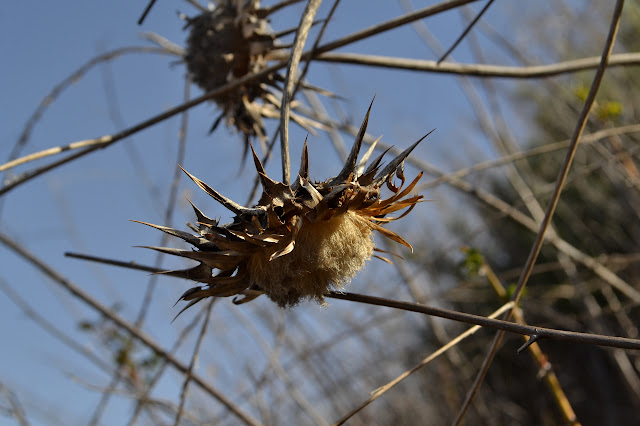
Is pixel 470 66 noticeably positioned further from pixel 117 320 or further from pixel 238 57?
pixel 117 320

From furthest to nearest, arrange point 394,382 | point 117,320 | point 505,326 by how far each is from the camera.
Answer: point 117,320 → point 394,382 → point 505,326

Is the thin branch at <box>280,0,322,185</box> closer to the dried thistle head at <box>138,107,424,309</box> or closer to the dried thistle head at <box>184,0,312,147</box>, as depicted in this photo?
the dried thistle head at <box>138,107,424,309</box>

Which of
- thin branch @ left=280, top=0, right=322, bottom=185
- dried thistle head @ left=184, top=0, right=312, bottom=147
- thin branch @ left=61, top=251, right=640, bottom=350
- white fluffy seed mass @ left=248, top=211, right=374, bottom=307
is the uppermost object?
dried thistle head @ left=184, top=0, right=312, bottom=147

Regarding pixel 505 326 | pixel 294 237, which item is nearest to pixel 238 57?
pixel 294 237

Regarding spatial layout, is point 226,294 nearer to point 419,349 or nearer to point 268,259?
point 268,259

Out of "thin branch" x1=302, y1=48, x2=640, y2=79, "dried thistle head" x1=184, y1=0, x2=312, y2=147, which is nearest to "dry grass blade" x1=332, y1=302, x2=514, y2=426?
"thin branch" x1=302, y1=48, x2=640, y2=79

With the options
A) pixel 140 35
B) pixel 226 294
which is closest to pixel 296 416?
pixel 140 35
